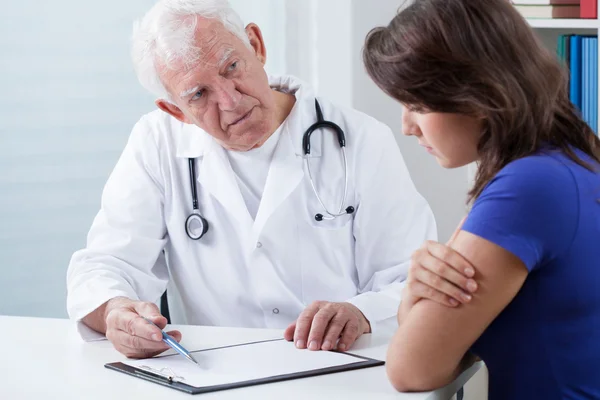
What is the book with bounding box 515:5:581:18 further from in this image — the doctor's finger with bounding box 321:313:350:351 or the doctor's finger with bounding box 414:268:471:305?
the doctor's finger with bounding box 414:268:471:305

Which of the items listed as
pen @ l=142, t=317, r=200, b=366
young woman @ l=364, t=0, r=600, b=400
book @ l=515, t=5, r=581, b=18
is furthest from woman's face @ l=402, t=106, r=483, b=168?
book @ l=515, t=5, r=581, b=18

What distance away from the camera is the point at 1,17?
2.13m

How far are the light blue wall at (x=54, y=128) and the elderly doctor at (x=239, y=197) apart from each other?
1.54 feet

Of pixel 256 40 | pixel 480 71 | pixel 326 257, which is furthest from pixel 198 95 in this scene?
pixel 480 71

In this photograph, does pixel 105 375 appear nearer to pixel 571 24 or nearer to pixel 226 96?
pixel 226 96

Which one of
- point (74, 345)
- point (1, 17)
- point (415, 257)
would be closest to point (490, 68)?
point (415, 257)

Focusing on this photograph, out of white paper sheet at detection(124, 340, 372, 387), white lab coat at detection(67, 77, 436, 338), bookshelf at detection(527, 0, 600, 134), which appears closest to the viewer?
white paper sheet at detection(124, 340, 372, 387)

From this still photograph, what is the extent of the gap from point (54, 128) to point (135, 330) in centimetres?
109

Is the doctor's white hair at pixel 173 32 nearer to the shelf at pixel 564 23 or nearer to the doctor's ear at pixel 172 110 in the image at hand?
the doctor's ear at pixel 172 110

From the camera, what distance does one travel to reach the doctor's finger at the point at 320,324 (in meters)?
1.33

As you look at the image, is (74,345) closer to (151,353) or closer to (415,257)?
(151,353)

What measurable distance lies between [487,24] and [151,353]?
2.52 feet

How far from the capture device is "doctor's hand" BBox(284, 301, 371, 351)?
1332 millimetres

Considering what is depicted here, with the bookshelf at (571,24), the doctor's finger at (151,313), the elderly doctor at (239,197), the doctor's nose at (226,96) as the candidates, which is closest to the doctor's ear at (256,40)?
the elderly doctor at (239,197)
